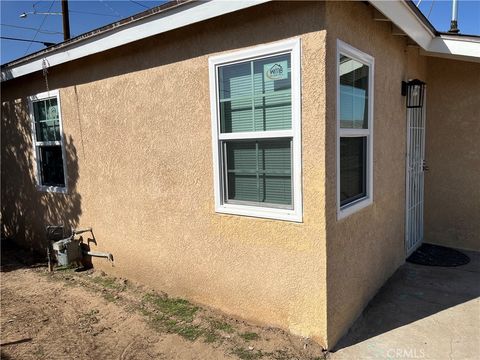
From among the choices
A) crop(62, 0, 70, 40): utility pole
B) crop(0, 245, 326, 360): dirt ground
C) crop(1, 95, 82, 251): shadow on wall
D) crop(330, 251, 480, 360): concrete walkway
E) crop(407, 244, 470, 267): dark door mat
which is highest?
crop(62, 0, 70, 40): utility pole

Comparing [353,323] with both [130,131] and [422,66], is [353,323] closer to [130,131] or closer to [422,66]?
[130,131]

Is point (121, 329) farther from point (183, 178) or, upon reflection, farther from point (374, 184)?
point (374, 184)

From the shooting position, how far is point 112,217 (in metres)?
5.29

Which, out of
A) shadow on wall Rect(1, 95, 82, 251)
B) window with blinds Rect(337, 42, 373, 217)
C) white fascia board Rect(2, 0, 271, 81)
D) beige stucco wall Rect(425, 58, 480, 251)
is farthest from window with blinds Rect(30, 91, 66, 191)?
beige stucco wall Rect(425, 58, 480, 251)

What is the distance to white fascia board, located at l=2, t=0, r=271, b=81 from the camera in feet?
10.9

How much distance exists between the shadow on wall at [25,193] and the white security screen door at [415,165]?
5.32m

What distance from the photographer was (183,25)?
12.2 ft

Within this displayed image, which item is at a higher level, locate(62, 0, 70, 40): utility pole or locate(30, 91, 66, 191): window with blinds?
locate(62, 0, 70, 40): utility pole

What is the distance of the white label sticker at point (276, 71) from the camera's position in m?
3.28

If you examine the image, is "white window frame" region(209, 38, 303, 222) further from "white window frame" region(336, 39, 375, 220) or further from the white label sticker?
"white window frame" region(336, 39, 375, 220)

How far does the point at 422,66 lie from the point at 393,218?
2.76 meters

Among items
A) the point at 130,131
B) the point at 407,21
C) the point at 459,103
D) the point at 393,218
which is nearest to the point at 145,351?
the point at 130,131

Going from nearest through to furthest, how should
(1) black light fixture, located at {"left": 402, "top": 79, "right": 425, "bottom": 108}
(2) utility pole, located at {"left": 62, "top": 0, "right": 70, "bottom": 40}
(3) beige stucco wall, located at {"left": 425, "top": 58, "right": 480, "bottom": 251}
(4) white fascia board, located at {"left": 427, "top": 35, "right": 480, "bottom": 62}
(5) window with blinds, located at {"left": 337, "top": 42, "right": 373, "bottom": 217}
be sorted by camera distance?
1. (5) window with blinds, located at {"left": 337, "top": 42, "right": 373, "bottom": 217}
2. (4) white fascia board, located at {"left": 427, "top": 35, "right": 480, "bottom": 62}
3. (1) black light fixture, located at {"left": 402, "top": 79, "right": 425, "bottom": 108}
4. (3) beige stucco wall, located at {"left": 425, "top": 58, "right": 480, "bottom": 251}
5. (2) utility pole, located at {"left": 62, "top": 0, "right": 70, "bottom": 40}

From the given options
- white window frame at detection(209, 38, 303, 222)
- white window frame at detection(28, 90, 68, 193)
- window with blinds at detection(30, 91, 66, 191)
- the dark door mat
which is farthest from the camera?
window with blinds at detection(30, 91, 66, 191)
